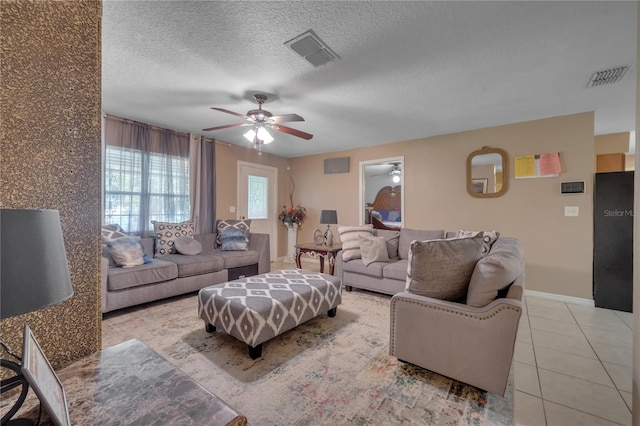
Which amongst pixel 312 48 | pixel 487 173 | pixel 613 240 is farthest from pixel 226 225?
pixel 613 240

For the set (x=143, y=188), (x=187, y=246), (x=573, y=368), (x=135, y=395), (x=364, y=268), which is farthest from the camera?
(x=143, y=188)

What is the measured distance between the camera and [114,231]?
318 cm

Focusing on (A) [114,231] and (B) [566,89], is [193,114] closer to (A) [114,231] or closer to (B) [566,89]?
(A) [114,231]

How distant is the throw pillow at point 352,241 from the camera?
12.3 ft

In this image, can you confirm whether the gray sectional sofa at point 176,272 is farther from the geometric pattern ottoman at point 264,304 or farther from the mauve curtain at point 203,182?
the geometric pattern ottoman at point 264,304

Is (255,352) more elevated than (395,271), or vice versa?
(395,271)

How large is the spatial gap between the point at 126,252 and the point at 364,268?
112 inches

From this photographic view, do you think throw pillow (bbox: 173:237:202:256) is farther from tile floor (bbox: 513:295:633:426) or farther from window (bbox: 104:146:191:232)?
tile floor (bbox: 513:295:633:426)

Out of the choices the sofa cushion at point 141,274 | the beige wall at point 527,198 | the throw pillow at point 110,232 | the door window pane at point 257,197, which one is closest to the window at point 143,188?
the throw pillow at point 110,232

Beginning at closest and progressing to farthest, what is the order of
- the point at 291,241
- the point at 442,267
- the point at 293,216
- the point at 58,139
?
the point at 58,139 < the point at 442,267 < the point at 293,216 < the point at 291,241

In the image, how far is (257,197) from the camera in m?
5.53

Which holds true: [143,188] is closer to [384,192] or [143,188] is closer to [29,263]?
[29,263]

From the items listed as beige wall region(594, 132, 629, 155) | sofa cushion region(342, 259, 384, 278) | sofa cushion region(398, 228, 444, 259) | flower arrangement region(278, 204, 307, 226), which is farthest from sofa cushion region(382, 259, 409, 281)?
beige wall region(594, 132, 629, 155)

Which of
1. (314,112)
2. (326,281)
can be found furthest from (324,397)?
(314,112)
